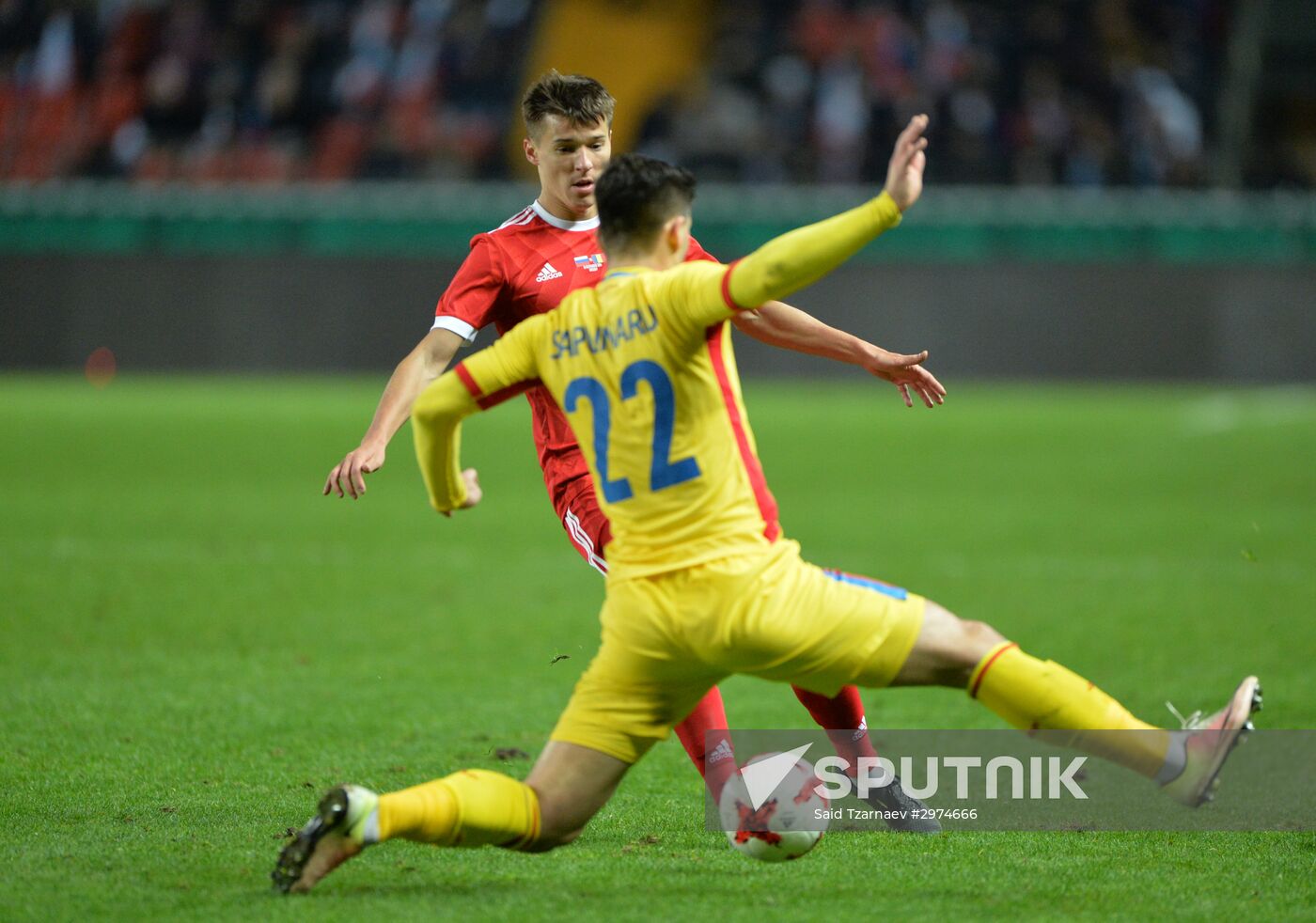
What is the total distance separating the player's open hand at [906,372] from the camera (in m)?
4.84

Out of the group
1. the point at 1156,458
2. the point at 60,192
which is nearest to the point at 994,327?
the point at 1156,458

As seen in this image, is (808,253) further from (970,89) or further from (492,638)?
(970,89)

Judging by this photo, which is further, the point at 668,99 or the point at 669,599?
the point at 668,99

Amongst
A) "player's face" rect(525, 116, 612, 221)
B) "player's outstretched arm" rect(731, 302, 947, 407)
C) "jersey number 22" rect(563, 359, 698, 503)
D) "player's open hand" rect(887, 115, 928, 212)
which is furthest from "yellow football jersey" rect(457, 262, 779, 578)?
"player's face" rect(525, 116, 612, 221)

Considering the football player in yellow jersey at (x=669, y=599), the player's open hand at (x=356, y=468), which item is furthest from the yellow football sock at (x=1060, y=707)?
the player's open hand at (x=356, y=468)

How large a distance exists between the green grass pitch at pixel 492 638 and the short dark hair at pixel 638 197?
166cm

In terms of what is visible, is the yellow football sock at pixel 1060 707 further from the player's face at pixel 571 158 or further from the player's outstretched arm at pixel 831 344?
the player's face at pixel 571 158

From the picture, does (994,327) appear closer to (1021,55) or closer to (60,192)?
(1021,55)

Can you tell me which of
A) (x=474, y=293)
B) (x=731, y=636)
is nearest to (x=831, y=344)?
(x=474, y=293)

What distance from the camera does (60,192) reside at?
22438 millimetres

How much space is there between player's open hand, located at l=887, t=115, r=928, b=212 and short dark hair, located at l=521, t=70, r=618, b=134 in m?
1.45

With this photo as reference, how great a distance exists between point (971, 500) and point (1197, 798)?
30.6ft

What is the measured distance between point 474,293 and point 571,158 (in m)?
0.52

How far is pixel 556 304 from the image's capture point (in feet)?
16.8
